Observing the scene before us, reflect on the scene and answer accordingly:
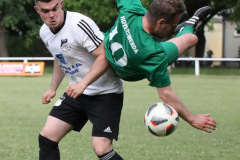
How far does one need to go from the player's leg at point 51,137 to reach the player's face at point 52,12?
105 centimetres

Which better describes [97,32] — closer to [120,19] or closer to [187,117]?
[120,19]

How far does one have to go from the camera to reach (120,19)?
543cm

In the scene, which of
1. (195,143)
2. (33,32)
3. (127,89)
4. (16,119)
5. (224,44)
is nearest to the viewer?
(195,143)

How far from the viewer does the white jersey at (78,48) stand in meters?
5.54

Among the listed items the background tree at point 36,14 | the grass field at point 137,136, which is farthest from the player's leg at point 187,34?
the background tree at point 36,14

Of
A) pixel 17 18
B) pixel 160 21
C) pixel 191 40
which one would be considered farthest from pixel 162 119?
pixel 17 18

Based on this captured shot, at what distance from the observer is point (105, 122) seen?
5680 mm

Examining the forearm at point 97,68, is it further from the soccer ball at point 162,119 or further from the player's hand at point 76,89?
the soccer ball at point 162,119

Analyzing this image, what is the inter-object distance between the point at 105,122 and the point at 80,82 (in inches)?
22.0

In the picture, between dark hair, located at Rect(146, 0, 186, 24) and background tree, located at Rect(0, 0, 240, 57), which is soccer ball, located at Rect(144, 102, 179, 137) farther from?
background tree, located at Rect(0, 0, 240, 57)

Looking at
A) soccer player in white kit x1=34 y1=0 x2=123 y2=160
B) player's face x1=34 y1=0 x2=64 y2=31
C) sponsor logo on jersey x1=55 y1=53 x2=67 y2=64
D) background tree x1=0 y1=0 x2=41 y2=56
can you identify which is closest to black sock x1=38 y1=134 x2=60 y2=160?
soccer player in white kit x1=34 y1=0 x2=123 y2=160

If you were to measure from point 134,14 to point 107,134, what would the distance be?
49.9 inches

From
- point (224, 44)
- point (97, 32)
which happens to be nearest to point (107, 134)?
point (97, 32)

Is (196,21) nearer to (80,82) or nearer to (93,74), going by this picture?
(93,74)
